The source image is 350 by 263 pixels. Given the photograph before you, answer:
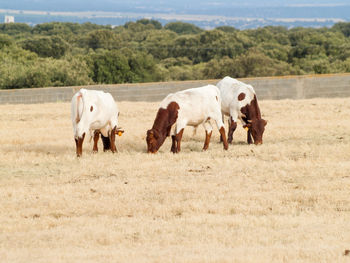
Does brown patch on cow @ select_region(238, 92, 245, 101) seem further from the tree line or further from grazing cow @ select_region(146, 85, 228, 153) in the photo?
the tree line

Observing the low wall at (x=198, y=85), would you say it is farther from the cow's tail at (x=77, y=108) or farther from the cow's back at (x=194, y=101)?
the cow's tail at (x=77, y=108)

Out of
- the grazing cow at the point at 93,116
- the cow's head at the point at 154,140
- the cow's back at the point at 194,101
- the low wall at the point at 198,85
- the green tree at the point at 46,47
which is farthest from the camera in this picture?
the green tree at the point at 46,47

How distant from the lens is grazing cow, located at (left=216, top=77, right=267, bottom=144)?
18062mm

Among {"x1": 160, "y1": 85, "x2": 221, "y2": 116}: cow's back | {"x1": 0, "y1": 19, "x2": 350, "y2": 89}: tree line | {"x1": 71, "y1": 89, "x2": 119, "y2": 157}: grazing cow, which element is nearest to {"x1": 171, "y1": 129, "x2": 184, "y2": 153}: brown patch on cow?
{"x1": 160, "y1": 85, "x2": 221, "y2": 116}: cow's back

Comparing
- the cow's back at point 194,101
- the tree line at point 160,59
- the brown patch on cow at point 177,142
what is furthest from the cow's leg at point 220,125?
the tree line at point 160,59

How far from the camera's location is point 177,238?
9.37 meters

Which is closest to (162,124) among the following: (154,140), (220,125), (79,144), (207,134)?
(154,140)

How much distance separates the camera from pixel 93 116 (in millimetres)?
16219

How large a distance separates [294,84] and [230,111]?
49.7 feet

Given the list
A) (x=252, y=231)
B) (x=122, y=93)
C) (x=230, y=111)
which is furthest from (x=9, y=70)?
(x=252, y=231)

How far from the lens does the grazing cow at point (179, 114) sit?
16516 millimetres

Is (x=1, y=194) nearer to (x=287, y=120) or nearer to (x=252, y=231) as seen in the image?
(x=252, y=231)

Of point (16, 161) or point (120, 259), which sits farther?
point (16, 161)

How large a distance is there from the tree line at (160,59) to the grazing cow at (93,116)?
3160cm
